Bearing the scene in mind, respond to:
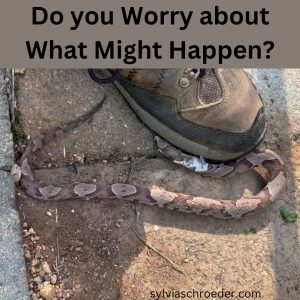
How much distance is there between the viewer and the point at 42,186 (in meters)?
2.90

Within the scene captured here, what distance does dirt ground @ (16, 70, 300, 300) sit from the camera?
2828 mm

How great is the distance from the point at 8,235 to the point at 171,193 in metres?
1.00

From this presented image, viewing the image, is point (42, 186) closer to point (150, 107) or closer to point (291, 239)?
point (150, 107)

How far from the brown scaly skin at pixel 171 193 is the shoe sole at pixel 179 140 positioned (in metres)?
0.05

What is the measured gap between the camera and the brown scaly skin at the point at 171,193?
2.91 m

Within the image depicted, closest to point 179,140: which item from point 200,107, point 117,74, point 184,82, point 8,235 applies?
point 200,107

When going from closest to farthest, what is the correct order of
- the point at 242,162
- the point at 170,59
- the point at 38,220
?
the point at 38,220 < the point at 170,59 < the point at 242,162

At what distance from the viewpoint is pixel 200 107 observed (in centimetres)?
303

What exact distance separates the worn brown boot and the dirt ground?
19 centimetres

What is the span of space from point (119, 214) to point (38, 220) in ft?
1.57

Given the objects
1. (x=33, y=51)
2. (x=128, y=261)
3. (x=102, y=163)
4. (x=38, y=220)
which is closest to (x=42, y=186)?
(x=38, y=220)

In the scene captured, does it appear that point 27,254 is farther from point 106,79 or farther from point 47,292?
point 106,79

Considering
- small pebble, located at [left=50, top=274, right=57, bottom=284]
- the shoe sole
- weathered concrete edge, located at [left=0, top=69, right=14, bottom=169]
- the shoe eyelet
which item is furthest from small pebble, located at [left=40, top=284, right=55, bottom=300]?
the shoe eyelet

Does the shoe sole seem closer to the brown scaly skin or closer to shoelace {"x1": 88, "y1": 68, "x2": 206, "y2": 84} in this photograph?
the brown scaly skin
